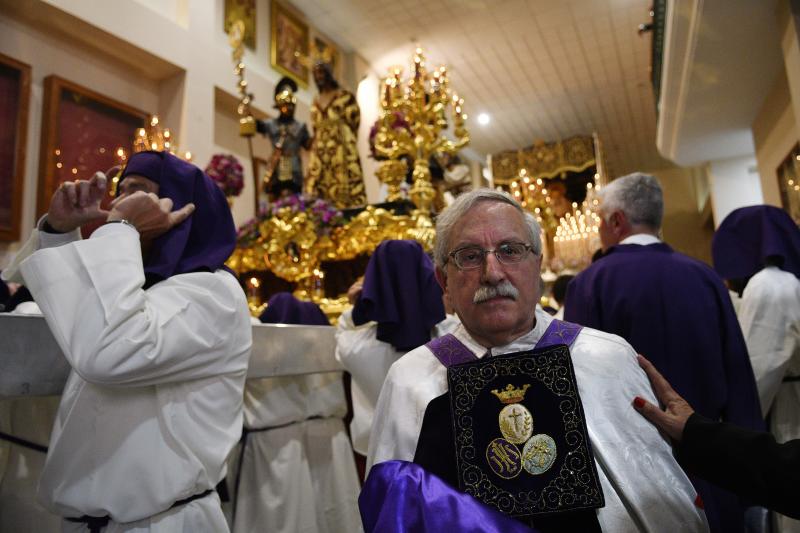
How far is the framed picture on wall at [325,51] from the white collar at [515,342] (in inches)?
342

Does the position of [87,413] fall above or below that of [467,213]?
below

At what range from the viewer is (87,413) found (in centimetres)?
173

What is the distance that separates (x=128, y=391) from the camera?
178 cm

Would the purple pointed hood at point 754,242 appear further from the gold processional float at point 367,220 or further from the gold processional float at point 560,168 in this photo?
the gold processional float at point 560,168

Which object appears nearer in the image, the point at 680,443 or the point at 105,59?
the point at 680,443

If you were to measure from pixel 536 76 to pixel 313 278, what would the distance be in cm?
838

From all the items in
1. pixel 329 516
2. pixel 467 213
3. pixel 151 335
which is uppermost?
pixel 467 213

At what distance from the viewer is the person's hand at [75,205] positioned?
209 centimetres

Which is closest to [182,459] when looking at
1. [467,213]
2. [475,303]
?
[475,303]

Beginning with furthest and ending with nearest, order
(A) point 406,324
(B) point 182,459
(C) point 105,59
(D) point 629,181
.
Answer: (C) point 105,59, (A) point 406,324, (D) point 629,181, (B) point 182,459

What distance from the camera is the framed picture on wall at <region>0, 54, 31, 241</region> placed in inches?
210

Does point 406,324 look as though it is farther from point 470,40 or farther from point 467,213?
point 470,40

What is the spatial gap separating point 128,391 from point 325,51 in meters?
9.33

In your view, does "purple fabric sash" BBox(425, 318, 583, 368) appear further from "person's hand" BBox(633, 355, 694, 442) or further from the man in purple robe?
the man in purple robe
